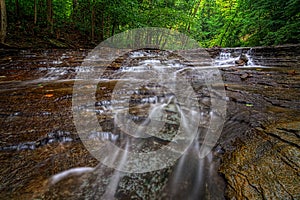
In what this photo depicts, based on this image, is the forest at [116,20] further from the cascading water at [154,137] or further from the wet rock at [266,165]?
the wet rock at [266,165]

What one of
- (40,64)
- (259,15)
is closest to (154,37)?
(259,15)

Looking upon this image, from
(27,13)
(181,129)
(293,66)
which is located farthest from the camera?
(27,13)

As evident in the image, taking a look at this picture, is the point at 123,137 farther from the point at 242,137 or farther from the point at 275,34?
the point at 275,34

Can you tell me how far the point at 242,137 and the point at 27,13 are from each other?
1426 cm

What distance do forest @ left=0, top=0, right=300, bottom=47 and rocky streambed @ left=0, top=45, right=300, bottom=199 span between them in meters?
5.36

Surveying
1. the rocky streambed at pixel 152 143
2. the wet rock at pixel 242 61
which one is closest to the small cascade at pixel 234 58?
the wet rock at pixel 242 61

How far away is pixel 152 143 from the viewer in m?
2.44

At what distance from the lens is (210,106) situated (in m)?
3.41

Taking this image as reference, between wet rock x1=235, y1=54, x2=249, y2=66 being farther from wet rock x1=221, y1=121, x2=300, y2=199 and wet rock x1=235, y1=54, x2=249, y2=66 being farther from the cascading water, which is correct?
wet rock x1=221, y1=121, x2=300, y2=199

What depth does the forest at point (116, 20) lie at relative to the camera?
7323mm

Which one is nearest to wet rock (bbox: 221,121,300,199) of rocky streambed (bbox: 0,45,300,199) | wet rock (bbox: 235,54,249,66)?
rocky streambed (bbox: 0,45,300,199)

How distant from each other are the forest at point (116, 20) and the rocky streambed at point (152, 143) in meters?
5.36

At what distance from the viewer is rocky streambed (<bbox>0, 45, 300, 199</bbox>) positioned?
1.67 m

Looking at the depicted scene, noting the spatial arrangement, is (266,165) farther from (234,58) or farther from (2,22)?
(2,22)
